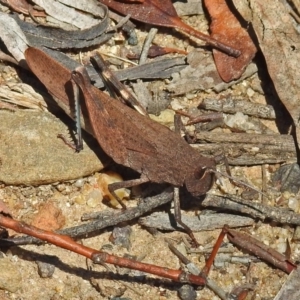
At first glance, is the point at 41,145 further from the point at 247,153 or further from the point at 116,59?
the point at 247,153

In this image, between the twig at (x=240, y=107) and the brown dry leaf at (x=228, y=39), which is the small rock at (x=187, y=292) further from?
the brown dry leaf at (x=228, y=39)

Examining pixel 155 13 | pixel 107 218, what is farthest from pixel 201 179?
pixel 155 13

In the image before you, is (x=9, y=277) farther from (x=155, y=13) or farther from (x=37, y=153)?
(x=155, y=13)

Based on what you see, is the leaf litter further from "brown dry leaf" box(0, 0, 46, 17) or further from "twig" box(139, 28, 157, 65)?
"brown dry leaf" box(0, 0, 46, 17)

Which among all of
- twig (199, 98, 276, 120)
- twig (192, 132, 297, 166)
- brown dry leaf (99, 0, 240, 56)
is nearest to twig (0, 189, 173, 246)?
twig (192, 132, 297, 166)

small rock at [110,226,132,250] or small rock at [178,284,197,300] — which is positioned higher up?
small rock at [110,226,132,250]

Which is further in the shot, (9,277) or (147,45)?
(147,45)

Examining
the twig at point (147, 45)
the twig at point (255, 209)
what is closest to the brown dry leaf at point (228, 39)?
the twig at point (147, 45)
